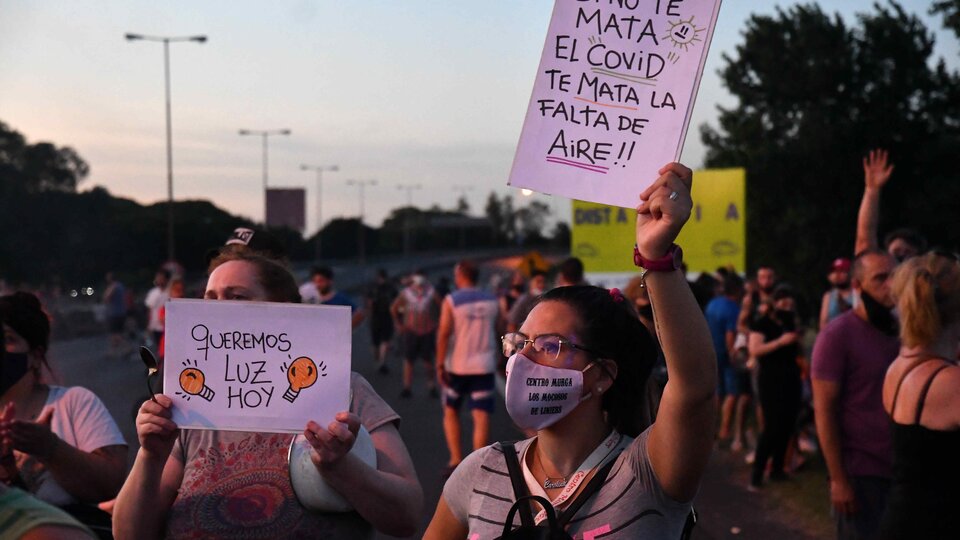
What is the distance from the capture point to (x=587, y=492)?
276 cm

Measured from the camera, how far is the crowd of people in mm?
2625

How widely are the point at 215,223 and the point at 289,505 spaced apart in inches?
3599

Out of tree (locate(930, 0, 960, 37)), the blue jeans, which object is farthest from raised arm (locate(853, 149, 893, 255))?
tree (locate(930, 0, 960, 37))

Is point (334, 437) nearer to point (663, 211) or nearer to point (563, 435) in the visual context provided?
point (563, 435)

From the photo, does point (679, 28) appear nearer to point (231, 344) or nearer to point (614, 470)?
point (614, 470)

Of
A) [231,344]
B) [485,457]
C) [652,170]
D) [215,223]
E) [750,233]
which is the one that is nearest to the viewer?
[652,170]

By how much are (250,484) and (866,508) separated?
3.02 meters

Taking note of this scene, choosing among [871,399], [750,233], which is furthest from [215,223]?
[871,399]

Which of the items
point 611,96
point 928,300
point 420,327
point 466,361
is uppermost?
point 611,96

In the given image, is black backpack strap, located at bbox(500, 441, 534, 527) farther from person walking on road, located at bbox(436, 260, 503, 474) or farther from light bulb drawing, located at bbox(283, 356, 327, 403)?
person walking on road, located at bbox(436, 260, 503, 474)

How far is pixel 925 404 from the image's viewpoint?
4.14m

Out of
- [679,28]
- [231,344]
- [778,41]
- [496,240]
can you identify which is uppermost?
[778,41]

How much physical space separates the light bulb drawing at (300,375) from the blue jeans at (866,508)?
9.76 feet

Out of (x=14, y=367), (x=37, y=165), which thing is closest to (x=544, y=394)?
(x=14, y=367)
